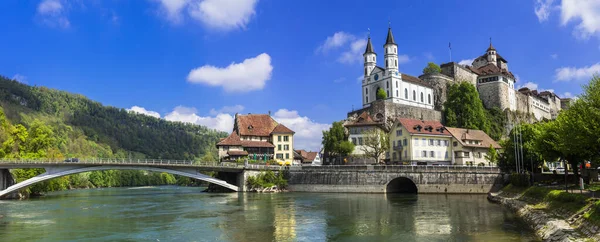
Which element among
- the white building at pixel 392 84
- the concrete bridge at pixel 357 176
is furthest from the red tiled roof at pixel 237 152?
the white building at pixel 392 84

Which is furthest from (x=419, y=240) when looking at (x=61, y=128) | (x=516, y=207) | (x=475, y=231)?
(x=61, y=128)

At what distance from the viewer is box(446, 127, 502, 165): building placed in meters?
72.7

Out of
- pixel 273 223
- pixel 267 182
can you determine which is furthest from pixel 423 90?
pixel 273 223

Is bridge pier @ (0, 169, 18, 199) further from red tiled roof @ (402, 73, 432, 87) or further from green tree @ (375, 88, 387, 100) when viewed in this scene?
red tiled roof @ (402, 73, 432, 87)

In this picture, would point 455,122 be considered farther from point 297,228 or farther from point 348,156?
point 297,228

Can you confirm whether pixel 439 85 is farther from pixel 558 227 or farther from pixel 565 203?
pixel 558 227

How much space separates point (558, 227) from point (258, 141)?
209ft

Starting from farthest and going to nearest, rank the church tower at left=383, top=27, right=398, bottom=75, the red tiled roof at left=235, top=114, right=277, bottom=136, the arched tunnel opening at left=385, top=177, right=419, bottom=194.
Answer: the church tower at left=383, top=27, right=398, bottom=75
the red tiled roof at left=235, top=114, right=277, bottom=136
the arched tunnel opening at left=385, top=177, right=419, bottom=194

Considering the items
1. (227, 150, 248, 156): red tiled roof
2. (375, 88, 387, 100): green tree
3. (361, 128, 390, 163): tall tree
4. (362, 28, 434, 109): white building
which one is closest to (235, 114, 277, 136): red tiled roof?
(227, 150, 248, 156): red tiled roof

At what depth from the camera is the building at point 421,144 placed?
235ft

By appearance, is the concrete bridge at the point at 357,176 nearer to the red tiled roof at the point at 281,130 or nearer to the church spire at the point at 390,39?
the red tiled roof at the point at 281,130

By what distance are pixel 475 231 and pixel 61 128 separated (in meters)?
195

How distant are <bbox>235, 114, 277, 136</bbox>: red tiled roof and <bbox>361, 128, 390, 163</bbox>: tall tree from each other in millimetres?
20173

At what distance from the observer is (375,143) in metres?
75.1
